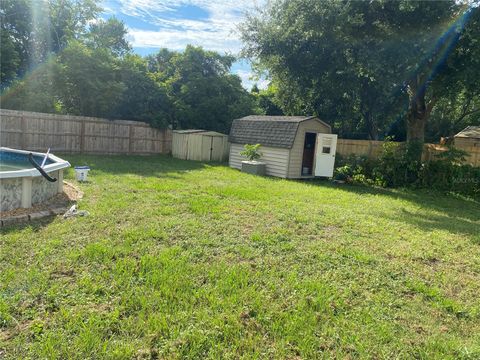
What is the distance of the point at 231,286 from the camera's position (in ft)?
10.2

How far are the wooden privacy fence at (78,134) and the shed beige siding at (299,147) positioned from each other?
26.9 ft

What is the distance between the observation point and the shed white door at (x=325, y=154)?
12234 mm

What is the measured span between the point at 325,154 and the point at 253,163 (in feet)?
8.79

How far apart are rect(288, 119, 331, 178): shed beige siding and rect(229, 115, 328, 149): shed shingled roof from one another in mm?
207

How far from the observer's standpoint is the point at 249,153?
12609mm

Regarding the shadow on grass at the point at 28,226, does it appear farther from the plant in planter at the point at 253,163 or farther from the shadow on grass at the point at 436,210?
the plant in planter at the point at 253,163

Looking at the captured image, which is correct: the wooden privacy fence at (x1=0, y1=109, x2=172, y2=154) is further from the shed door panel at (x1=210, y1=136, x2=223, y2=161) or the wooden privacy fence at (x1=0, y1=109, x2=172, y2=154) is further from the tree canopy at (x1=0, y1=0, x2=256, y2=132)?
the shed door panel at (x1=210, y1=136, x2=223, y2=161)

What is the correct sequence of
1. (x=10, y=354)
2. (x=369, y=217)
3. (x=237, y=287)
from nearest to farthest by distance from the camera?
1. (x=10, y=354)
2. (x=237, y=287)
3. (x=369, y=217)

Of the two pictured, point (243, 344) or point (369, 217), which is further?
point (369, 217)

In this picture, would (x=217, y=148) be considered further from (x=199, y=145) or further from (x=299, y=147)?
(x=299, y=147)

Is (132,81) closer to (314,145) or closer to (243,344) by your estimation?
(314,145)

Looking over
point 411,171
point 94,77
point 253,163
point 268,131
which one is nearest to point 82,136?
point 94,77

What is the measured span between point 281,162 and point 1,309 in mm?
10339

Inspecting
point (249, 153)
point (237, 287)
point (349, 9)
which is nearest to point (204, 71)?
point (249, 153)
